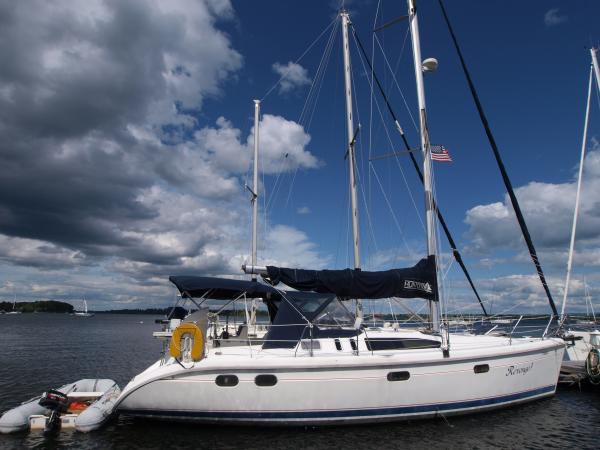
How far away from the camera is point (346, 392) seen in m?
9.38

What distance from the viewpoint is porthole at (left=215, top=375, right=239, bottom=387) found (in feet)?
30.3

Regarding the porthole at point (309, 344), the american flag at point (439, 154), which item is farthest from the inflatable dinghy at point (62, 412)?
the american flag at point (439, 154)

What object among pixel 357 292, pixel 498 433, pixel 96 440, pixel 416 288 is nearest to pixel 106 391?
Result: pixel 96 440

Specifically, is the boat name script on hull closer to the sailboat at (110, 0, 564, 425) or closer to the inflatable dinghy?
the sailboat at (110, 0, 564, 425)

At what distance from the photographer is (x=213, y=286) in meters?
11.1

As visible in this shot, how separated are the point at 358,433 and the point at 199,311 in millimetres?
5365

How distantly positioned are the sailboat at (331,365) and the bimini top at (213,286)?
0.11 feet

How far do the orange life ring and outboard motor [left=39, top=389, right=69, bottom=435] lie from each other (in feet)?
10.2

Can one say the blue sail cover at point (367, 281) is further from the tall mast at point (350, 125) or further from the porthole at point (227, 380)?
the tall mast at point (350, 125)

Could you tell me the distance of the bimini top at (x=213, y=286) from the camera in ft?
36.6

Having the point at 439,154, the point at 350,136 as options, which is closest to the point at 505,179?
the point at 439,154

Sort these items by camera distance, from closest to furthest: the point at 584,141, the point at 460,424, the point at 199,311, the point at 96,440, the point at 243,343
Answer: the point at 96,440, the point at 460,424, the point at 199,311, the point at 243,343, the point at 584,141

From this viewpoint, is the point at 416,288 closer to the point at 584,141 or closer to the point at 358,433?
the point at 358,433

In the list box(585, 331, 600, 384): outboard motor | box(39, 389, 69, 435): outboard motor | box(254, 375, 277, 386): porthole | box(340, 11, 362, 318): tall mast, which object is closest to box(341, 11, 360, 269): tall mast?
box(340, 11, 362, 318): tall mast
